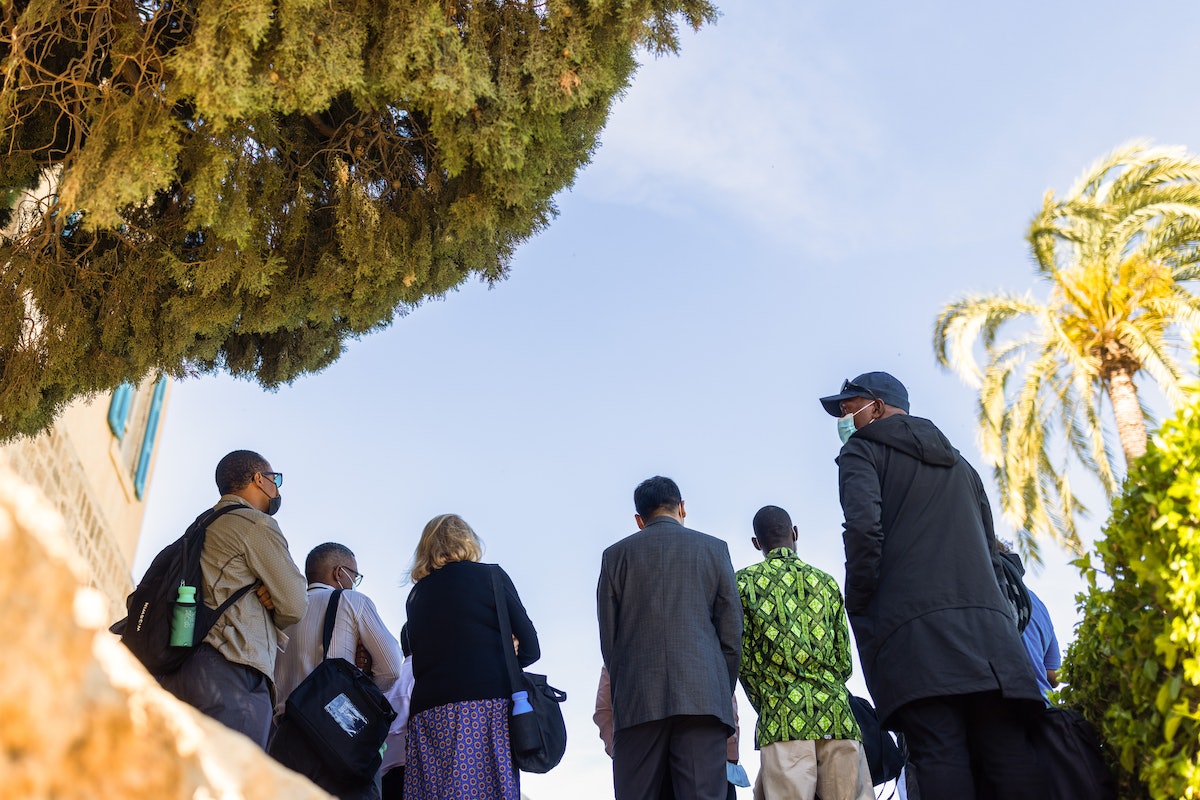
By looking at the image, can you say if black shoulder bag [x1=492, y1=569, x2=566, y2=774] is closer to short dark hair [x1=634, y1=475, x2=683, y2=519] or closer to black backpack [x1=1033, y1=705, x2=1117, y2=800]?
short dark hair [x1=634, y1=475, x2=683, y2=519]

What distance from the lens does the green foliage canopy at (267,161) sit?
3684mm

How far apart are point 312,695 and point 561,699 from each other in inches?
46.6

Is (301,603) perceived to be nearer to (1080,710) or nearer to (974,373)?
(1080,710)

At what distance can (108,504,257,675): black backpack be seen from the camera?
4.39 m

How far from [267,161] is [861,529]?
9.86ft

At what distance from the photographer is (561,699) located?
16.7ft

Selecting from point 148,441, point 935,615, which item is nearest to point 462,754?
point 935,615

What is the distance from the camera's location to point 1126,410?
13523mm

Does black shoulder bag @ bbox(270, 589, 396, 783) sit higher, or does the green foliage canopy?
the green foliage canopy

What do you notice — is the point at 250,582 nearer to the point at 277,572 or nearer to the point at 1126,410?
the point at 277,572

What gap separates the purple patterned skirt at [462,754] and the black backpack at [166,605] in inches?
43.1

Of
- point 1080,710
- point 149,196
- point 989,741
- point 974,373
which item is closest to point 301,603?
point 149,196

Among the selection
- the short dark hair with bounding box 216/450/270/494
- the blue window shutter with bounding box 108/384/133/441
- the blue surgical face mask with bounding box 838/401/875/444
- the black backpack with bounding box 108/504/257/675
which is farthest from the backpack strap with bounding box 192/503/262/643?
the blue window shutter with bounding box 108/384/133/441

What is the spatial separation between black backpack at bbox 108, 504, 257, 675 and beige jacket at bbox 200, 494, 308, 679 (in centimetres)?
3
